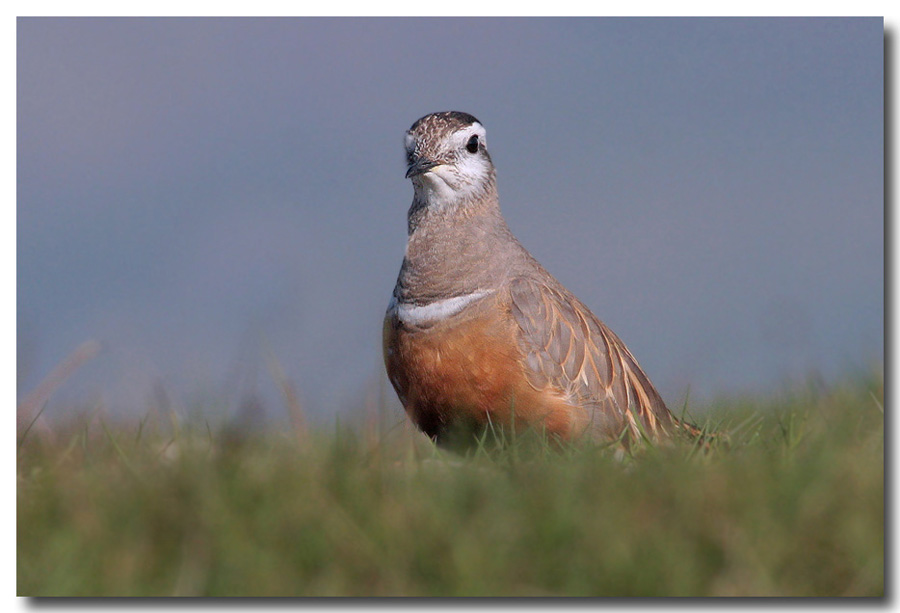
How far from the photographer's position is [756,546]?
4477 millimetres

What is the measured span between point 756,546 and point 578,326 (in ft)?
9.41

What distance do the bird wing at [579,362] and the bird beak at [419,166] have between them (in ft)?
3.31

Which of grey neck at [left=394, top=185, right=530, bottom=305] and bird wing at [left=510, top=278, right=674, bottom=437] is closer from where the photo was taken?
bird wing at [left=510, top=278, right=674, bottom=437]

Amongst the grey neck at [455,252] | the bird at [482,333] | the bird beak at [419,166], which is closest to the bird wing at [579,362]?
the bird at [482,333]

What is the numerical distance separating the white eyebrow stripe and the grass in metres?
1.77

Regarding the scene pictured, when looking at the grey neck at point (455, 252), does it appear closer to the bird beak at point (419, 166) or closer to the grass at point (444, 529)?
the bird beak at point (419, 166)

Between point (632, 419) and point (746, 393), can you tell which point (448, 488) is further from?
point (746, 393)

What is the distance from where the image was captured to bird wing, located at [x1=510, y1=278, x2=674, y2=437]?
6730 millimetres

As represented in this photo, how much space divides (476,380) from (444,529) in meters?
2.10

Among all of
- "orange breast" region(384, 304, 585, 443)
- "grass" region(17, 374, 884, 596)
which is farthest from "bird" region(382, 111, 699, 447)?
"grass" region(17, 374, 884, 596)

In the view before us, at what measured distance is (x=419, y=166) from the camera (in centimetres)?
704

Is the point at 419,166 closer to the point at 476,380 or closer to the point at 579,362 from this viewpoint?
the point at 476,380

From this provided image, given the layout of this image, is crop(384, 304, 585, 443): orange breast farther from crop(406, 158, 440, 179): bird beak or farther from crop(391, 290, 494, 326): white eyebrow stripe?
crop(406, 158, 440, 179): bird beak
